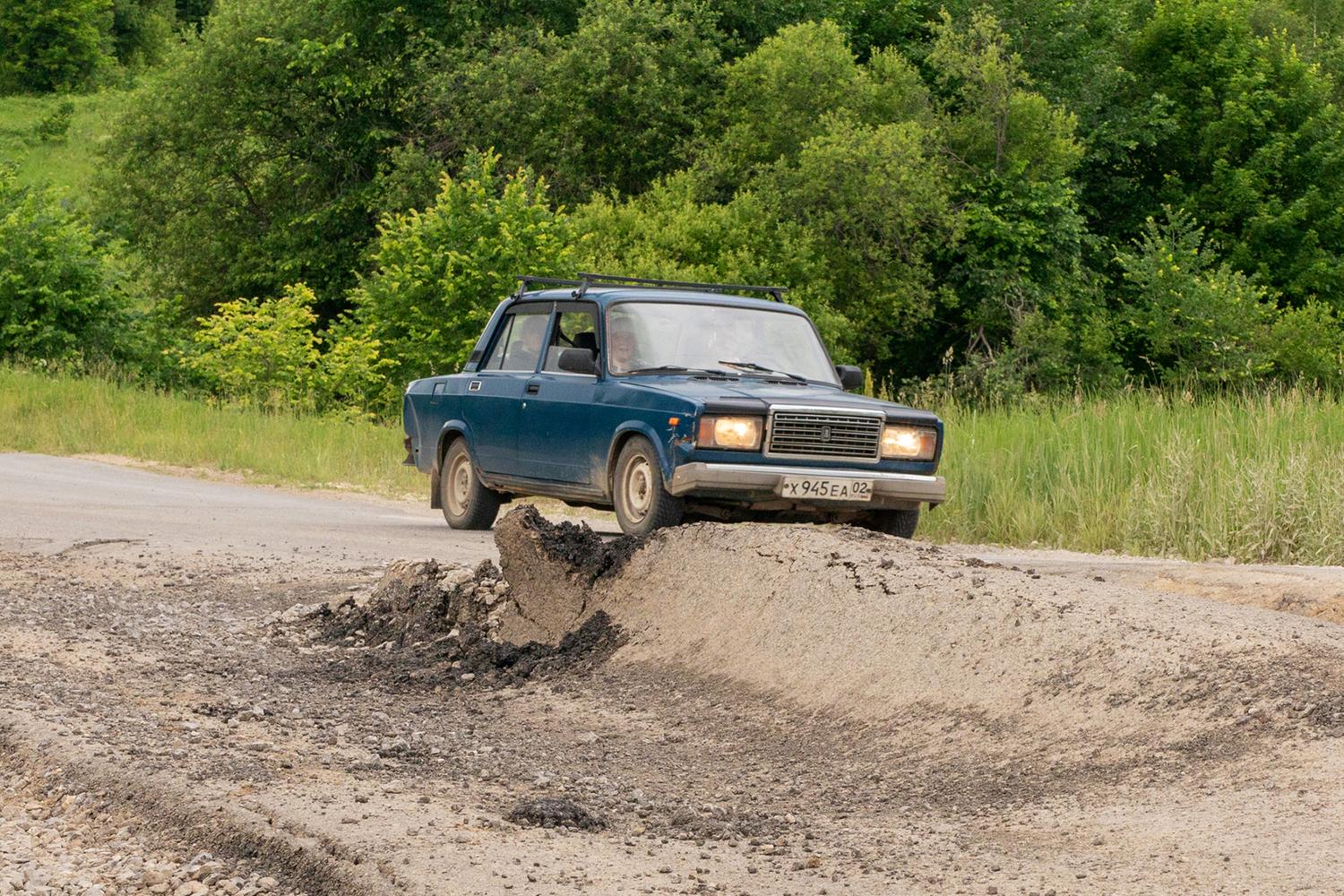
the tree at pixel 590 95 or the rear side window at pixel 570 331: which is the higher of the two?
the tree at pixel 590 95

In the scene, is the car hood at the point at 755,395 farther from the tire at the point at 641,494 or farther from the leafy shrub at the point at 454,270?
the leafy shrub at the point at 454,270

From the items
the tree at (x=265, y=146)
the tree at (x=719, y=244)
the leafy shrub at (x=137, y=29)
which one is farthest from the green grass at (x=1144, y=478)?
the leafy shrub at (x=137, y=29)

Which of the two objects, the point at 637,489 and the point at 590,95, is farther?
the point at 590,95

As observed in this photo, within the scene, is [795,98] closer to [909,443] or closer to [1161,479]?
[1161,479]

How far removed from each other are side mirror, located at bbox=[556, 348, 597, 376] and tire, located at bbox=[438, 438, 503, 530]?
7.68 feet

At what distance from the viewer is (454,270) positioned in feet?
105

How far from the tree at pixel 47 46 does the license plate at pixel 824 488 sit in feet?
225

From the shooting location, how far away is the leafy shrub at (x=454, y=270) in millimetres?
31609

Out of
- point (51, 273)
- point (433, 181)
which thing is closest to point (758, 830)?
point (51, 273)

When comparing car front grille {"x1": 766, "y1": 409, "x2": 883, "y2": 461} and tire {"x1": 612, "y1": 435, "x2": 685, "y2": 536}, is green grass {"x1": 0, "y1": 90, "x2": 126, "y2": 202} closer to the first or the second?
tire {"x1": 612, "y1": 435, "x2": 685, "y2": 536}

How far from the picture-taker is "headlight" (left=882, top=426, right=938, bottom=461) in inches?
452

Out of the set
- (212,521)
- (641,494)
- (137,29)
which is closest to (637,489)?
(641,494)

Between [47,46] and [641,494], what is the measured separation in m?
72.0

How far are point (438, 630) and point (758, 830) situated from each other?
4.35m
